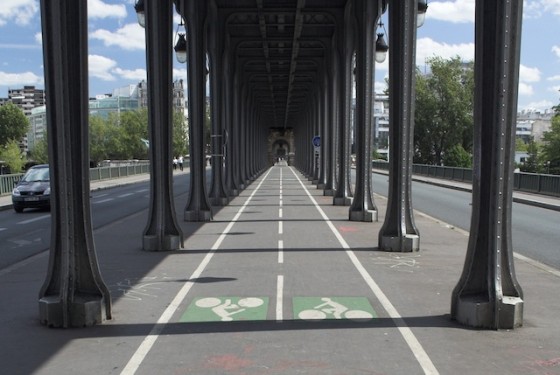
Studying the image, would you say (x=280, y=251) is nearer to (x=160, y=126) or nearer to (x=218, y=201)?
(x=160, y=126)

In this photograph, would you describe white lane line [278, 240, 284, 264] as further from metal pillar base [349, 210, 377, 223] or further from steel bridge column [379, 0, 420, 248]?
metal pillar base [349, 210, 377, 223]

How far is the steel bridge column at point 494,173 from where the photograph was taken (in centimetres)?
623

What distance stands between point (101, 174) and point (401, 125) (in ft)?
130

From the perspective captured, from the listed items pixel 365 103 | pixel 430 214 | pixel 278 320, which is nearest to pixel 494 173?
pixel 278 320

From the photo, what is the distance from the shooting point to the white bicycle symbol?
6.80 metres

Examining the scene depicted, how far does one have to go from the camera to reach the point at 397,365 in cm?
523

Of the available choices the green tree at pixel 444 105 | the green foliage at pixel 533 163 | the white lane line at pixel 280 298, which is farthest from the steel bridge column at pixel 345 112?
the green tree at pixel 444 105

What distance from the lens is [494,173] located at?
20.9 ft

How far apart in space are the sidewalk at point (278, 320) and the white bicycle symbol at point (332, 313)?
44 mm

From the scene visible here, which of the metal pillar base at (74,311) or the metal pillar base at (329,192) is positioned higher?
the metal pillar base at (74,311)

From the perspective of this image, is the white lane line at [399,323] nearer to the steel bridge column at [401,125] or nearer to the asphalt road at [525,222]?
the steel bridge column at [401,125]

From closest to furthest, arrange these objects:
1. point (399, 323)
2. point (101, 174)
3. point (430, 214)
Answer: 1. point (399, 323)
2. point (430, 214)
3. point (101, 174)

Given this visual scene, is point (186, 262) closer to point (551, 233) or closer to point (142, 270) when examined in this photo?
point (142, 270)

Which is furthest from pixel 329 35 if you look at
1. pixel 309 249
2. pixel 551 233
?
pixel 309 249
